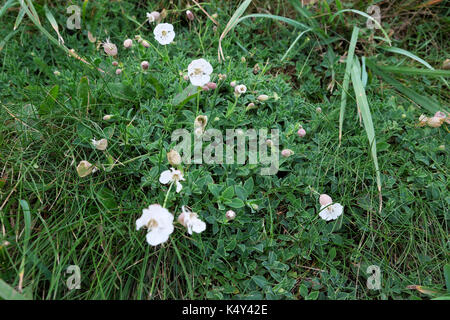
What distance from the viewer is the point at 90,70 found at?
192cm

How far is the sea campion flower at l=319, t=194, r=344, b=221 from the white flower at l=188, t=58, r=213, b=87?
2.40 feet

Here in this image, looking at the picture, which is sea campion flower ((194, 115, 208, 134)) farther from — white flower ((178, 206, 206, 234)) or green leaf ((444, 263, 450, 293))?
green leaf ((444, 263, 450, 293))

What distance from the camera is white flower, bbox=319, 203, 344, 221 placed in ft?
5.30

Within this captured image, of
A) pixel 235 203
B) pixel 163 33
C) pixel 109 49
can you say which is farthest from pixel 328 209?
pixel 109 49

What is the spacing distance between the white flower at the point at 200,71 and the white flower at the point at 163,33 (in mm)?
309

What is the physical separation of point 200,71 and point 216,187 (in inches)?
20.9

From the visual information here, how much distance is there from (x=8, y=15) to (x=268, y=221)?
208 centimetres

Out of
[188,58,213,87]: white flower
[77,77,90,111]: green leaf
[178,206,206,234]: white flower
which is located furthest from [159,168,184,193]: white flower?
[77,77,90,111]: green leaf

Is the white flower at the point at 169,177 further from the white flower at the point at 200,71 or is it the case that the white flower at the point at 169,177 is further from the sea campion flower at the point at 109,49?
the sea campion flower at the point at 109,49

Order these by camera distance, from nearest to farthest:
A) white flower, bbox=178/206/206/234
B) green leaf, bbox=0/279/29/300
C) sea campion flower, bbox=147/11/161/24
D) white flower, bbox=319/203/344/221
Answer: green leaf, bbox=0/279/29/300, white flower, bbox=178/206/206/234, white flower, bbox=319/203/344/221, sea campion flower, bbox=147/11/161/24

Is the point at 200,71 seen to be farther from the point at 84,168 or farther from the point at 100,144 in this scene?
the point at 84,168

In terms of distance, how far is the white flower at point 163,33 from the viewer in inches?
74.0

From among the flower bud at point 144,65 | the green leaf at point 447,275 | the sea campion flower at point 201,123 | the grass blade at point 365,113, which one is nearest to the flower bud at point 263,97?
the sea campion flower at point 201,123

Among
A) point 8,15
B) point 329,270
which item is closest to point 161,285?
point 329,270
